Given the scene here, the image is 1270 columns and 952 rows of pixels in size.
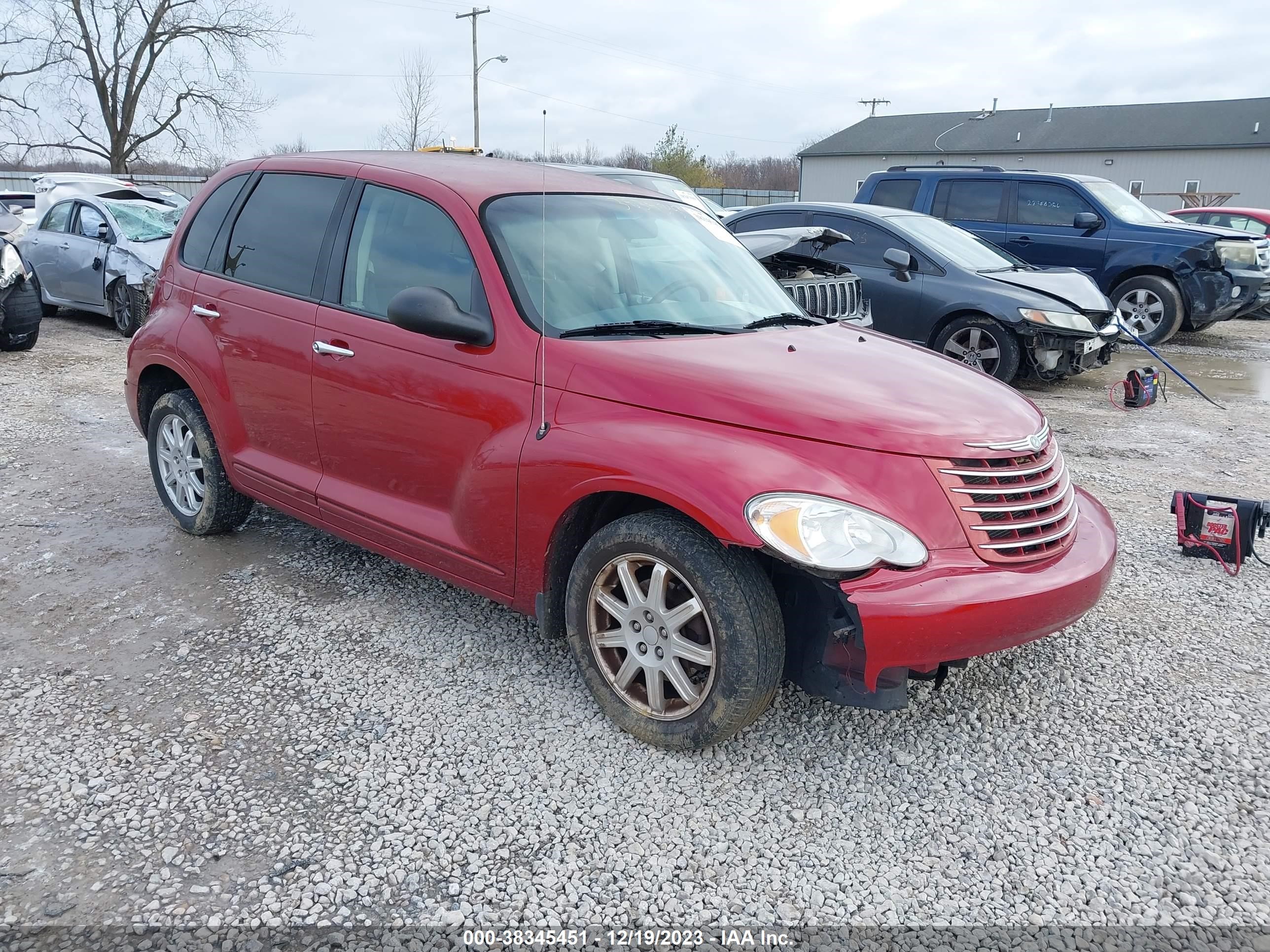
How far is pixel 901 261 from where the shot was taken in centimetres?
810

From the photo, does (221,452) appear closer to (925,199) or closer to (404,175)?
(404,175)

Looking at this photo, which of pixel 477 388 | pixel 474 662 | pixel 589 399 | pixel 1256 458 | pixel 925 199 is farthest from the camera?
pixel 925 199

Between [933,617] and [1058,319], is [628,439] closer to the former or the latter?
[933,617]

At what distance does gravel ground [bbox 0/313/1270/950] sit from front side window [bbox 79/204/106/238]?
8.60 m

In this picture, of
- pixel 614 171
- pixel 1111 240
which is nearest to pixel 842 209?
pixel 614 171

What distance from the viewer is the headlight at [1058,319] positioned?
799 cm

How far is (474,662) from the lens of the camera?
3623 millimetres

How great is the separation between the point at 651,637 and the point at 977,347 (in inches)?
250

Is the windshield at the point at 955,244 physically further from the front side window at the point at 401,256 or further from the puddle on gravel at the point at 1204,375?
the front side window at the point at 401,256

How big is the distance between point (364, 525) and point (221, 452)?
1146 millimetres

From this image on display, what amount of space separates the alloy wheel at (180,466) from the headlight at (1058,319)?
21.7 feet

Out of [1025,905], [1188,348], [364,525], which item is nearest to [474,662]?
[364,525]

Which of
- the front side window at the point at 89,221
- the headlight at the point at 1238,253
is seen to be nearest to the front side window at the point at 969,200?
the headlight at the point at 1238,253

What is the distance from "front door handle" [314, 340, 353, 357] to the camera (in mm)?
3695
